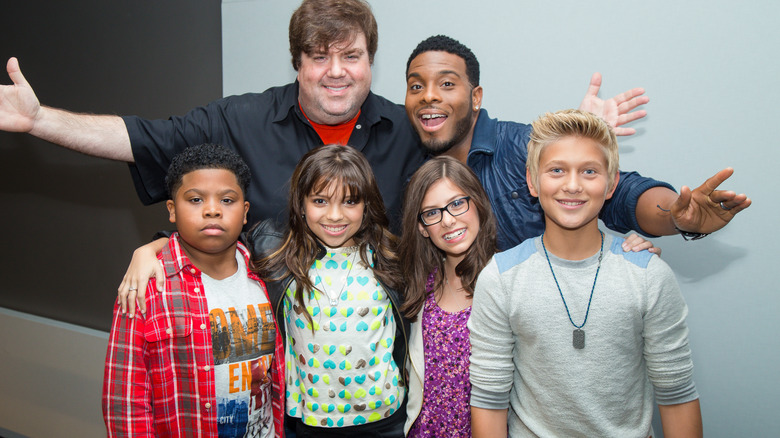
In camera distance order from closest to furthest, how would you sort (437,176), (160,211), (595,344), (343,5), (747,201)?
1. (747,201)
2. (595,344)
3. (437,176)
4. (343,5)
5. (160,211)

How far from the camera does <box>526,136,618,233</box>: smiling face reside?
53.5 inches

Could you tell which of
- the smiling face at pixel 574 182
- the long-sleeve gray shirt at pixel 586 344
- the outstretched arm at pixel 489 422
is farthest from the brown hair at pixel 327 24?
the outstretched arm at pixel 489 422

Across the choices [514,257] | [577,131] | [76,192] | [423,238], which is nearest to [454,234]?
[423,238]

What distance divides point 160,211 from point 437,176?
219 centimetres

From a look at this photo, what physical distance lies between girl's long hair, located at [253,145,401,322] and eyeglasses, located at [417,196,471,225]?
0.17 m

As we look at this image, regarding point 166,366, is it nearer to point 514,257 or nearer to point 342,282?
point 342,282

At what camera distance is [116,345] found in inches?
59.2

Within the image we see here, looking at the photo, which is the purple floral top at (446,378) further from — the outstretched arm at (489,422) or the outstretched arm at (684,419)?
the outstretched arm at (684,419)

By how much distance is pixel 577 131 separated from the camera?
4.60 ft

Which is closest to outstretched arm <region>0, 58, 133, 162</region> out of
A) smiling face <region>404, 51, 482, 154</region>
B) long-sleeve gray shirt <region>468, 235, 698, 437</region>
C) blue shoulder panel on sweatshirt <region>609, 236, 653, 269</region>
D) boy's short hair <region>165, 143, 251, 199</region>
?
boy's short hair <region>165, 143, 251, 199</region>

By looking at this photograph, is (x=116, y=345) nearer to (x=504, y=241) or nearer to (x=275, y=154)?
(x=275, y=154)

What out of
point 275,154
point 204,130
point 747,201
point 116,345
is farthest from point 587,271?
point 204,130

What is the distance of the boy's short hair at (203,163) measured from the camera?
165 centimetres

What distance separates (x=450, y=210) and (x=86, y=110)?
289 cm
